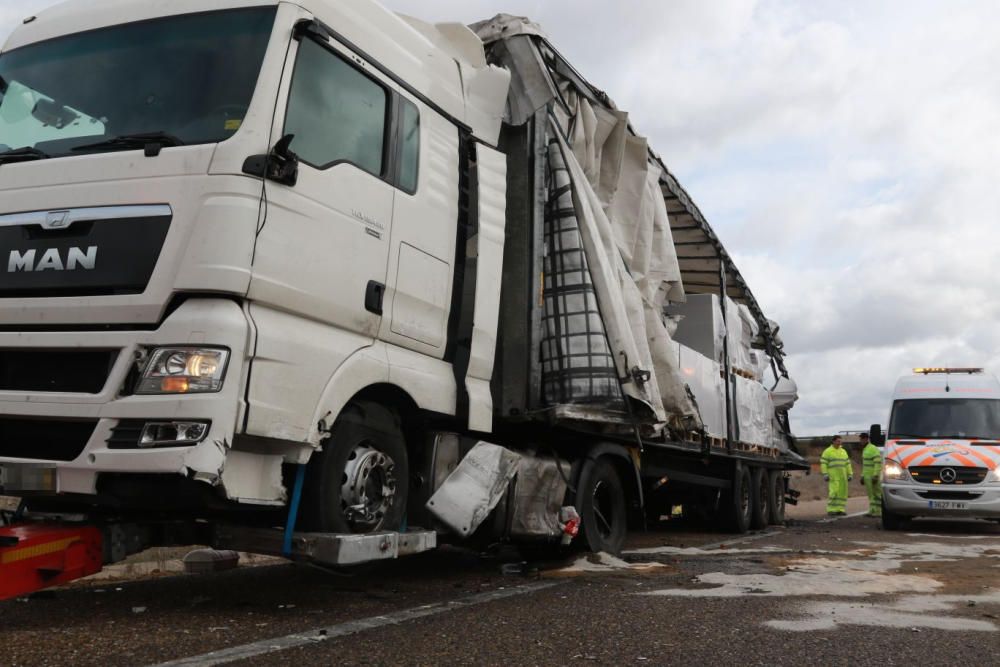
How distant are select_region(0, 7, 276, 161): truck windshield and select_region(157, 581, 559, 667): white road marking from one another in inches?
83.5

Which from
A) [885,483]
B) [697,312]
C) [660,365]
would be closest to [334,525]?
[660,365]

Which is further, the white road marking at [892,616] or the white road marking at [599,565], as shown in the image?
the white road marking at [599,565]

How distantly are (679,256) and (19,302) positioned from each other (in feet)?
23.4

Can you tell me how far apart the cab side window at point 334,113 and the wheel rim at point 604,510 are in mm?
3198

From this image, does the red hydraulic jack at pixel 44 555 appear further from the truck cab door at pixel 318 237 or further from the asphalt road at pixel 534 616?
the truck cab door at pixel 318 237

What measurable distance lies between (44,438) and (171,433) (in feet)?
2.17

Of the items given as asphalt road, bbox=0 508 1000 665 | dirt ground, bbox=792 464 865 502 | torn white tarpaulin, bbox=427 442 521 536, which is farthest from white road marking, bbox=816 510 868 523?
torn white tarpaulin, bbox=427 442 521 536

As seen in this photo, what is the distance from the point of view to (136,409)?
370cm

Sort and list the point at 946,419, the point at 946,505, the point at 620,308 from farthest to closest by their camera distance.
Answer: the point at 946,419 → the point at 946,505 → the point at 620,308

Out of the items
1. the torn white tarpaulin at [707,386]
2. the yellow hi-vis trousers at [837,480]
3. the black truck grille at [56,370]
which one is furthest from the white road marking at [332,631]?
the yellow hi-vis trousers at [837,480]

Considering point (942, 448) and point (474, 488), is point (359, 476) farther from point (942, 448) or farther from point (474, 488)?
point (942, 448)

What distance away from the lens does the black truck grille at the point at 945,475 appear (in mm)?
11641

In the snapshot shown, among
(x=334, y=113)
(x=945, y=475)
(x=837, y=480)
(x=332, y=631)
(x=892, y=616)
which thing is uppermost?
(x=334, y=113)

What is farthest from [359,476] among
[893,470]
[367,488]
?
[893,470]
